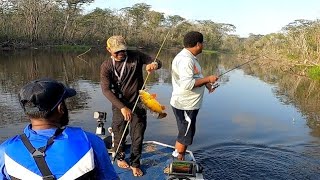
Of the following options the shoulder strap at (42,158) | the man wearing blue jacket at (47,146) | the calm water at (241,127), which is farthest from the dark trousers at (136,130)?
the shoulder strap at (42,158)

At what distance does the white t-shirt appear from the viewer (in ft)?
15.0

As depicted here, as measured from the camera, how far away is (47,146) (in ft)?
5.63

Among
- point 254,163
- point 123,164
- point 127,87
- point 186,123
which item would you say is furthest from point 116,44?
point 254,163

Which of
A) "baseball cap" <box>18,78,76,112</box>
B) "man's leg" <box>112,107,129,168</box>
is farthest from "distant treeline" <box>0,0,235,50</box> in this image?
"baseball cap" <box>18,78,76,112</box>

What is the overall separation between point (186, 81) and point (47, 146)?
302 cm

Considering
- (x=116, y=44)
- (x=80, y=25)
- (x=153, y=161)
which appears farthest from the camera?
(x=80, y=25)

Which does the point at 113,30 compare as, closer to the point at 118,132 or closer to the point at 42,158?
the point at 118,132

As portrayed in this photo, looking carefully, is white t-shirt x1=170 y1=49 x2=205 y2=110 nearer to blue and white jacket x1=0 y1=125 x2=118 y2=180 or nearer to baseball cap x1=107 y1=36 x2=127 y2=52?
baseball cap x1=107 y1=36 x2=127 y2=52

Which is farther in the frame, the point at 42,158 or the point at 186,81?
the point at 186,81

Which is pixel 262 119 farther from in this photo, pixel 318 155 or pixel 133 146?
pixel 133 146

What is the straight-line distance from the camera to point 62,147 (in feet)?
5.67

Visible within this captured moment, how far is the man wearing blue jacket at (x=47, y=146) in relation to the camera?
5.64 ft

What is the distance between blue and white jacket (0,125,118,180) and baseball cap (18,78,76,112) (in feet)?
0.40

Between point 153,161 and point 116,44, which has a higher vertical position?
point 116,44
